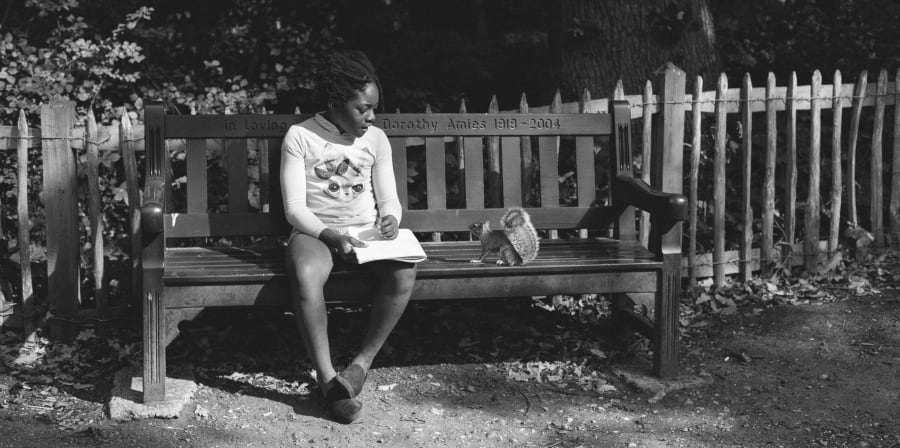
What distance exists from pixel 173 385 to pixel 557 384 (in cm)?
181

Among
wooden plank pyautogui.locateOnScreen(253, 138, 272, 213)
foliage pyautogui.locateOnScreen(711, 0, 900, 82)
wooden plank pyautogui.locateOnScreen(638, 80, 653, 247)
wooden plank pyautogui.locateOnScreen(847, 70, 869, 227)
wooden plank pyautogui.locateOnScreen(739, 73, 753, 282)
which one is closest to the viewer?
wooden plank pyautogui.locateOnScreen(253, 138, 272, 213)

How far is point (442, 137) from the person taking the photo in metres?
5.25

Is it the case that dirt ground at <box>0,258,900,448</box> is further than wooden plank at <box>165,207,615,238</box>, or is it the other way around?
wooden plank at <box>165,207,615,238</box>

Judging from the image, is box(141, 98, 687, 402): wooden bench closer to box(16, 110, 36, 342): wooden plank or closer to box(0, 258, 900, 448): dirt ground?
box(0, 258, 900, 448): dirt ground

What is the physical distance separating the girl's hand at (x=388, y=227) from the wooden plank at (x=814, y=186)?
3089 mm

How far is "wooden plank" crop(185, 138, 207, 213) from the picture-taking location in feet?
16.3

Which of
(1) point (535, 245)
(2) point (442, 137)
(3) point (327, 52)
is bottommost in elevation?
(1) point (535, 245)

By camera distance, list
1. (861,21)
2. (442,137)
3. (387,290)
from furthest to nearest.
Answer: (861,21) < (442,137) < (387,290)

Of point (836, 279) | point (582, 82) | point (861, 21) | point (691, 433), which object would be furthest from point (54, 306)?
point (861, 21)

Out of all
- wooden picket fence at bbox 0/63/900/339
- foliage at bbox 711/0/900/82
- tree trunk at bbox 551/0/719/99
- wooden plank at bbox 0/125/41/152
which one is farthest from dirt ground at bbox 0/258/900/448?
foliage at bbox 711/0/900/82

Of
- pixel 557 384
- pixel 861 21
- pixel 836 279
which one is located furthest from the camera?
pixel 861 21

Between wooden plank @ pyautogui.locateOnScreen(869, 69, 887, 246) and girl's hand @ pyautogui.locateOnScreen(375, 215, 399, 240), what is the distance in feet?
12.0

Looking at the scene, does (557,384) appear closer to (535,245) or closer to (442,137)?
(535,245)

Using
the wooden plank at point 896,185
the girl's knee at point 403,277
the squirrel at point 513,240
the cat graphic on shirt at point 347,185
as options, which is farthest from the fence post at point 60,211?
the wooden plank at point 896,185
